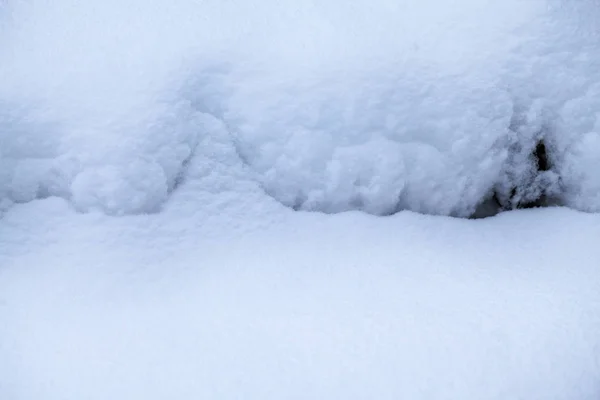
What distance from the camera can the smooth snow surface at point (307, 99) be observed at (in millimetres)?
1433

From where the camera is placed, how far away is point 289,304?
1.27 meters

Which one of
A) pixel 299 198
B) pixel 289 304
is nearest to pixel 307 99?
pixel 299 198

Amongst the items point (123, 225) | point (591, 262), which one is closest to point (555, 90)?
point (591, 262)

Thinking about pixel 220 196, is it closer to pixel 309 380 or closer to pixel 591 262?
pixel 309 380

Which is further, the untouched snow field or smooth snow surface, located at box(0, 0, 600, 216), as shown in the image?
smooth snow surface, located at box(0, 0, 600, 216)

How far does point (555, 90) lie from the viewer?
158 centimetres

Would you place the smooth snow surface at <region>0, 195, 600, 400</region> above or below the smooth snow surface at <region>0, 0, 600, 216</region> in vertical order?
below

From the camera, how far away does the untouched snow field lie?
3.83 ft

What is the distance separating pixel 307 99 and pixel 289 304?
570 mm

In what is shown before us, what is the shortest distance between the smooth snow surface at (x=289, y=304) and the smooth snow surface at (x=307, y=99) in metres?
0.10

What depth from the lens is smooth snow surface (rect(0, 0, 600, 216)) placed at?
143 centimetres

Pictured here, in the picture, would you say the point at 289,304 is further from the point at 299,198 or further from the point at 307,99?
the point at 307,99

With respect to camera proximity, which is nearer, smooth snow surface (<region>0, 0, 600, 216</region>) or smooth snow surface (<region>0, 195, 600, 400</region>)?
smooth snow surface (<region>0, 195, 600, 400</region>)

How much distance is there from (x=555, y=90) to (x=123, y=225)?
130 centimetres
